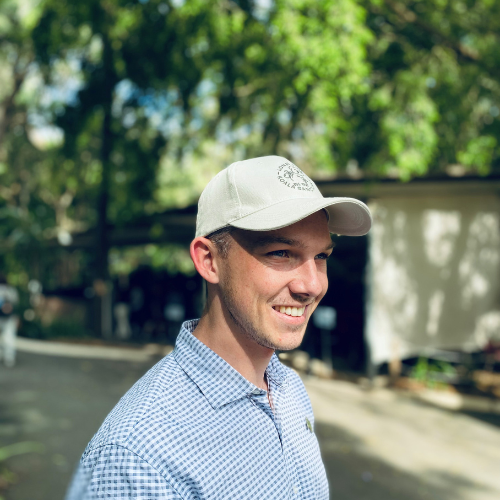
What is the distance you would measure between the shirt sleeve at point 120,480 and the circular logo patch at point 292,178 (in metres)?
0.80

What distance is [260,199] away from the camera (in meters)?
1.50

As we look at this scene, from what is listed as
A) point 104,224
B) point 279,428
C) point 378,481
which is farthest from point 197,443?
point 104,224

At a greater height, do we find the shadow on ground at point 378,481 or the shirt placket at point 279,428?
the shirt placket at point 279,428

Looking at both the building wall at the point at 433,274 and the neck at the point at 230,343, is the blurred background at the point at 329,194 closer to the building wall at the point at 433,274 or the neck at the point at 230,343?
the building wall at the point at 433,274

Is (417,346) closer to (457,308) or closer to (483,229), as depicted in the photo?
(457,308)

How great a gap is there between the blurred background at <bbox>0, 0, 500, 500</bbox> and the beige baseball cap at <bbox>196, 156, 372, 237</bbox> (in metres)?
4.73

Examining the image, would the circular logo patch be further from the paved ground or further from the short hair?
the paved ground

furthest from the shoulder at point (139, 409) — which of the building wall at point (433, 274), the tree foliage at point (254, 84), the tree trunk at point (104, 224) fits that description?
the tree trunk at point (104, 224)

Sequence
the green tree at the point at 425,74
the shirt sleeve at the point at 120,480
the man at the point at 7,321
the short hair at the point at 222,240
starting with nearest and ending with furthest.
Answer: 1. the shirt sleeve at the point at 120,480
2. the short hair at the point at 222,240
3. the green tree at the point at 425,74
4. the man at the point at 7,321

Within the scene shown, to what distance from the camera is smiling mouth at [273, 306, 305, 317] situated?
4.96ft

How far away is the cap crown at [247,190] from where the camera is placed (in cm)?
151

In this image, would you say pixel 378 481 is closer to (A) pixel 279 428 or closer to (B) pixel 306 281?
(A) pixel 279 428

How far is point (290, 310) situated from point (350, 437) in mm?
6475

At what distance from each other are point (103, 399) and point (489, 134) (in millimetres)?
7625
